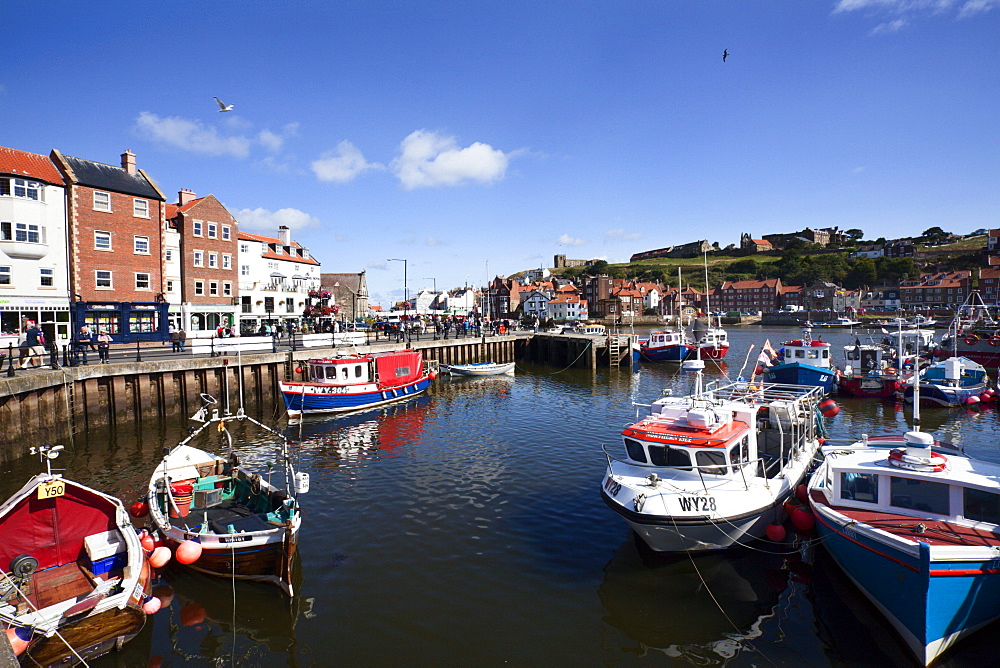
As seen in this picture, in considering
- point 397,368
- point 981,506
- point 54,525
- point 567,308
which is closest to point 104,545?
point 54,525

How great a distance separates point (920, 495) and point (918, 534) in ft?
5.20

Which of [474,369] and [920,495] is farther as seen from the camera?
[474,369]

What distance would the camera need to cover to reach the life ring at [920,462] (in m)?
11.2

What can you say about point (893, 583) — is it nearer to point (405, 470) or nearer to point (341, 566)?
point (341, 566)

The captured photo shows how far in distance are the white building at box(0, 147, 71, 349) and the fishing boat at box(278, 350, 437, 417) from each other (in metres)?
18.1

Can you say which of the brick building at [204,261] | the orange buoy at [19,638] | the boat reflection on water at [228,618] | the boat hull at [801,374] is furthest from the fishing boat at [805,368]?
the brick building at [204,261]

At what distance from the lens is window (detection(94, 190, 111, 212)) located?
38.1 meters

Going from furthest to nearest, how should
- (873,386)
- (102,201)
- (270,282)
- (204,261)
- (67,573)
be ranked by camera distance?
(270,282)
(204,261)
(102,201)
(873,386)
(67,573)

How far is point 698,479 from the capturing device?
43.7 feet

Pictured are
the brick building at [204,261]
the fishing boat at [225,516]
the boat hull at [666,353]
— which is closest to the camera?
the fishing boat at [225,516]

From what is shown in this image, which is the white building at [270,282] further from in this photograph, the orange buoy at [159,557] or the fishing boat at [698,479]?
the fishing boat at [698,479]

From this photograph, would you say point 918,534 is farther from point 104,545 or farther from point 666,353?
point 666,353

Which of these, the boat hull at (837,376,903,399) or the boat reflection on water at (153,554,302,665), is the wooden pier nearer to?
the boat reflection on water at (153,554,302,665)

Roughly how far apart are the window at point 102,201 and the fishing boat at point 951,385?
55.7 m
